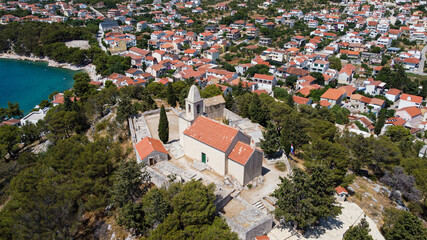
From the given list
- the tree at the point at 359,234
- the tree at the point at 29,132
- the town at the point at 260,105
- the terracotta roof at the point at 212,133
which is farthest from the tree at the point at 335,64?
the tree at the point at 29,132

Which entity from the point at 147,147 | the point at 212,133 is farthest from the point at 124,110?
the point at 212,133

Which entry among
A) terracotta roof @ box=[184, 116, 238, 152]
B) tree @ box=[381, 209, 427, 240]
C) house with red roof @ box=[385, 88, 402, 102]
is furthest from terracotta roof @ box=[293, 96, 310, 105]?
tree @ box=[381, 209, 427, 240]

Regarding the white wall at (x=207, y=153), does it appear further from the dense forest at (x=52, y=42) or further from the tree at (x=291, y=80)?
the dense forest at (x=52, y=42)

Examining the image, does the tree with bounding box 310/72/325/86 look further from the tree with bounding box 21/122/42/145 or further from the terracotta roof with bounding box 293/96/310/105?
the tree with bounding box 21/122/42/145

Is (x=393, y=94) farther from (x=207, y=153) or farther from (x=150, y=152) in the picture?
(x=150, y=152)

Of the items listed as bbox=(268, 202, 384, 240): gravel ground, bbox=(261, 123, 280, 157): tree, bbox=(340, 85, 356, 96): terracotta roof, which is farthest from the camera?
bbox=(340, 85, 356, 96): terracotta roof
